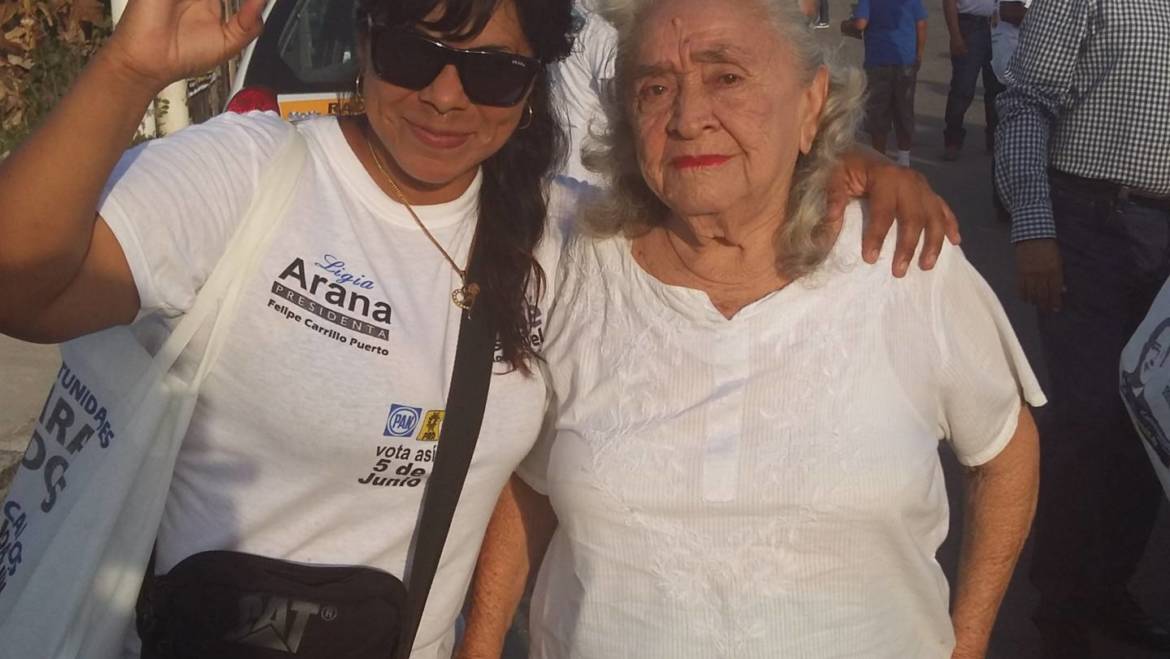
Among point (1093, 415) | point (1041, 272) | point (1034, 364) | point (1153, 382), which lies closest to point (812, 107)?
point (1153, 382)

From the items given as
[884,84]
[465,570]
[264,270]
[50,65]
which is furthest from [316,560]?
[884,84]

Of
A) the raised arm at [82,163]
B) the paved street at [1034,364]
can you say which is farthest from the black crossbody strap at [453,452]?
the paved street at [1034,364]

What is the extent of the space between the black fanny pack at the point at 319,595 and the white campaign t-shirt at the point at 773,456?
0.23 meters

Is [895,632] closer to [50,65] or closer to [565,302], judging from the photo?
[565,302]

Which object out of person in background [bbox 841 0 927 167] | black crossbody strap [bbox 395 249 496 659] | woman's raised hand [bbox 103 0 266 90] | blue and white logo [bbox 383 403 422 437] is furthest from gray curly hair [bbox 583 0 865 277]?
person in background [bbox 841 0 927 167]

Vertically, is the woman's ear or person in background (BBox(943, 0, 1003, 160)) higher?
the woman's ear

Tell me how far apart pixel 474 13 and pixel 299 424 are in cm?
73

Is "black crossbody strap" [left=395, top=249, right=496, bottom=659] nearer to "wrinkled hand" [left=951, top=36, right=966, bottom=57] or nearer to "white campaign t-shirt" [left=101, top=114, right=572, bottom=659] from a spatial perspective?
"white campaign t-shirt" [left=101, top=114, right=572, bottom=659]

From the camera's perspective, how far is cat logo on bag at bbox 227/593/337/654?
6.66ft

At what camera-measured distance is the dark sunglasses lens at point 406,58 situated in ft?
7.09

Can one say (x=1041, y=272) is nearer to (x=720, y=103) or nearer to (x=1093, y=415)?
(x=1093, y=415)

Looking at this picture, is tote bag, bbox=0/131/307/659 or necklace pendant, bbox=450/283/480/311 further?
necklace pendant, bbox=450/283/480/311

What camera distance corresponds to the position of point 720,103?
2.29m

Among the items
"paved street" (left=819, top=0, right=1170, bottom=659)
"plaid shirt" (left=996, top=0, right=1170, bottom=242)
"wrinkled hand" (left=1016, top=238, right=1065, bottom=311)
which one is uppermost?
"plaid shirt" (left=996, top=0, right=1170, bottom=242)
